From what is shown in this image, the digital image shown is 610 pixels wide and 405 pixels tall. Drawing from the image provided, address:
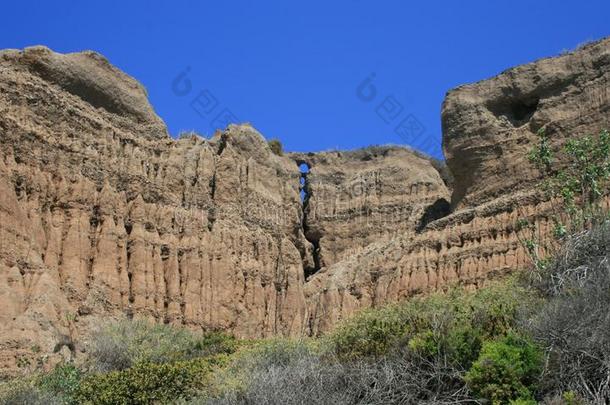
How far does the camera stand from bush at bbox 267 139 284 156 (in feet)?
237

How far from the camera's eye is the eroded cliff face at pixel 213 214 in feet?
Answer: 148

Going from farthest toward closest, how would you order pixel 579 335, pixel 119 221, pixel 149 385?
pixel 119 221 < pixel 149 385 < pixel 579 335

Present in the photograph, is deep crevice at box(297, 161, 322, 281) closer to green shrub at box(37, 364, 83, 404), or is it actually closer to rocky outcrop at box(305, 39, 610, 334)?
rocky outcrop at box(305, 39, 610, 334)

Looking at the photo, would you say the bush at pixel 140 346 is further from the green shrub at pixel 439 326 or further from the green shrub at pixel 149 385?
the green shrub at pixel 439 326

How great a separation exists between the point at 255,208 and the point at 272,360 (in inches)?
1167

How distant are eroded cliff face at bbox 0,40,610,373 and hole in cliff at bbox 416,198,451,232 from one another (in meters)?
0.14

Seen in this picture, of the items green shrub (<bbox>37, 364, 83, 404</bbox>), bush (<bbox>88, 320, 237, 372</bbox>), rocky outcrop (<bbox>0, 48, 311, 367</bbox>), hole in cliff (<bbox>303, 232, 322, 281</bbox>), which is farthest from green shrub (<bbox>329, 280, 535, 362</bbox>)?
hole in cliff (<bbox>303, 232, 322, 281</bbox>)

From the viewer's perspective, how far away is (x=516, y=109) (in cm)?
5700

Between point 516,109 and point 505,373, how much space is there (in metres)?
35.1

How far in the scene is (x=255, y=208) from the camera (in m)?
60.4

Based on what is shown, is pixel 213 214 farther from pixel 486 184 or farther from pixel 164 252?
pixel 486 184

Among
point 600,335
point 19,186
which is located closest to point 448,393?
point 600,335

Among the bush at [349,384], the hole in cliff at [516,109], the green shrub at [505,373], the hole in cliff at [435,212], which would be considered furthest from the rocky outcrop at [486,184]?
the green shrub at [505,373]

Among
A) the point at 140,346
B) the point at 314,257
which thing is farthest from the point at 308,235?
the point at 140,346
